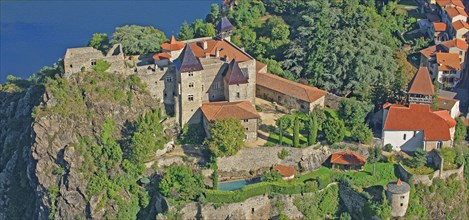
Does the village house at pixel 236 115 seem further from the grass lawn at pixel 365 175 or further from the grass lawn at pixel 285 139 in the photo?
the grass lawn at pixel 365 175

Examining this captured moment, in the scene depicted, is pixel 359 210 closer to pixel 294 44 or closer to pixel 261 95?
pixel 261 95

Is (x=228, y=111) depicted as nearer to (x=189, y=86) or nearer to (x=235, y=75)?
(x=235, y=75)

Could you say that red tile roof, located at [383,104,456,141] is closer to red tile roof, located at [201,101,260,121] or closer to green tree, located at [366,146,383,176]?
green tree, located at [366,146,383,176]

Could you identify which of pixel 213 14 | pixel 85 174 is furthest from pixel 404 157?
pixel 213 14

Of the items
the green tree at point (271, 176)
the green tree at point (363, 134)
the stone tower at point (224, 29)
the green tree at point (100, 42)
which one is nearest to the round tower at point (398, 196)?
the green tree at point (363, 134)

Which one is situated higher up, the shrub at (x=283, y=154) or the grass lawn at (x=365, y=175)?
the shrub at (x=283, y=154)

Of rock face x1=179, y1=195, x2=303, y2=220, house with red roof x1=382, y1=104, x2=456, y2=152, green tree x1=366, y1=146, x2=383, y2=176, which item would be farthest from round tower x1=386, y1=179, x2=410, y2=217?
rock face x1=179, y1=195, x2=303, y2=220
